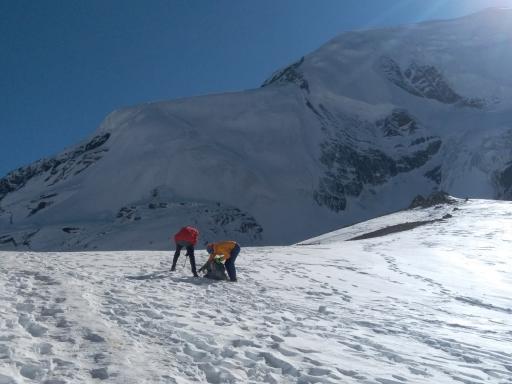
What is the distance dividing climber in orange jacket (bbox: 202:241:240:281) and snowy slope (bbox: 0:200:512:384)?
1.52 feet

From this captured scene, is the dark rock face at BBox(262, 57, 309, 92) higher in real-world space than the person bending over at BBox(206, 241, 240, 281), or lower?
higher

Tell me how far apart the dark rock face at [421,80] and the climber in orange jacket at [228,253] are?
6038 inches

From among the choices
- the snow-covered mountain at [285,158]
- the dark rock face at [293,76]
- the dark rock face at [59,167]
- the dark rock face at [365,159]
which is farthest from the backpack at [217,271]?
the dark rock face at [293,76]

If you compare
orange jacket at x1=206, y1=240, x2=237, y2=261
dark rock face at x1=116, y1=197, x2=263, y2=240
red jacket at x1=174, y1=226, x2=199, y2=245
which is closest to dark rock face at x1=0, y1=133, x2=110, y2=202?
dark rock face at x1=116, y1=197, x2=263, y2=240

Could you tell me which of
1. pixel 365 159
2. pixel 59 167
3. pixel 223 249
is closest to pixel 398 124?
pixel 365 159

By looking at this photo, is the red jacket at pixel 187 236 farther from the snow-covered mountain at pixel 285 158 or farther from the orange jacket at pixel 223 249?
the snow-covered mountain at pixel 285 158

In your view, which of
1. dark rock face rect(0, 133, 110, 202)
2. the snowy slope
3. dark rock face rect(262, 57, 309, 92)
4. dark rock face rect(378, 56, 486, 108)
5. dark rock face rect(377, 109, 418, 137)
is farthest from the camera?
dark rock face rect(378, 56, 486, 108)

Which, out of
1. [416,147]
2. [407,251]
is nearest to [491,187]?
[416,147]

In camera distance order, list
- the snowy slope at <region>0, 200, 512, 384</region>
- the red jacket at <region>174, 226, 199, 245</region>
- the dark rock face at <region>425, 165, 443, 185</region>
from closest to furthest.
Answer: the snowy slope at <region>0, 200, 512, 384</region>, the red jacket at <region>174, 226, 199, 245</region>, the dark rock face at <region>425, 165, 443, 185</region>

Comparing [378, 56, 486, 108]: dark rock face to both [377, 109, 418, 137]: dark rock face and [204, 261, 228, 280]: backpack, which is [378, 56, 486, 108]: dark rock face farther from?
[204, 261, 228, 280]: backpack

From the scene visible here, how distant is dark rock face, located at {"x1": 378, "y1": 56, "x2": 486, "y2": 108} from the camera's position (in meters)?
163

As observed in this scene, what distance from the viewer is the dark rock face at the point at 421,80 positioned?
163 m

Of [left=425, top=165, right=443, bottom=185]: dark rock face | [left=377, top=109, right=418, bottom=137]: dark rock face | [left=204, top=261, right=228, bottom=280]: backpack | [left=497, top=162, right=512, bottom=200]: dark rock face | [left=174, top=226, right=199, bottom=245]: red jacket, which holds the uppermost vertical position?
[left=377, top=109, right=418, bottom=137]: dark rock face

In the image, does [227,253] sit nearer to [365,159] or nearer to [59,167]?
[59,167]
